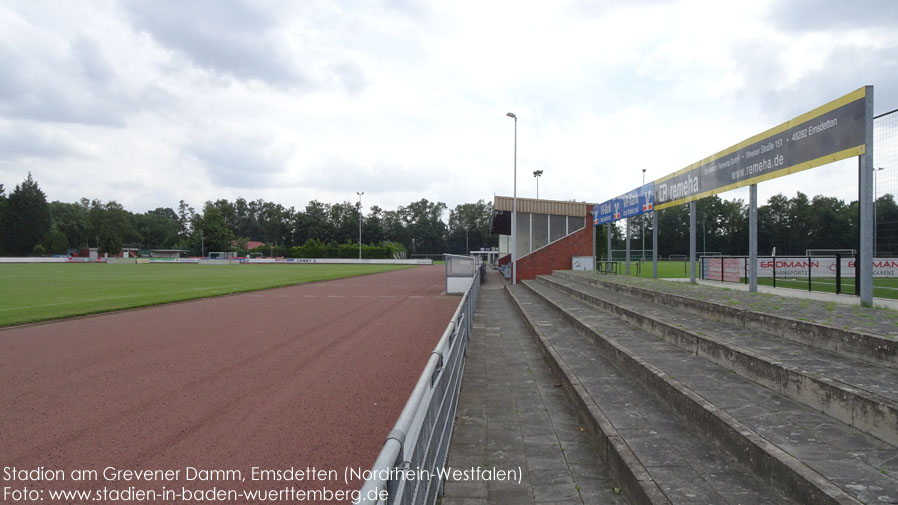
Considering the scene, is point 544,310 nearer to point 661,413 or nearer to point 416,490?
point 661,413

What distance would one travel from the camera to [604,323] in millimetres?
8727

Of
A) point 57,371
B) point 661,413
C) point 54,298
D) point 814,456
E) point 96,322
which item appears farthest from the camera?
point 54,298

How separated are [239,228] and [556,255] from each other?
4553 inches

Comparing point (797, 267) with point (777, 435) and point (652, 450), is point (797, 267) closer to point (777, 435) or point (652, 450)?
point (777, 435)

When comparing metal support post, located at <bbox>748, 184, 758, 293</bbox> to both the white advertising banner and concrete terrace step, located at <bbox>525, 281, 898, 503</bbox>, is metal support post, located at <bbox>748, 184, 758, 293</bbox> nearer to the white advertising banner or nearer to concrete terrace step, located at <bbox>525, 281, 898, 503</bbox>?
concrete terrace step, located at <bbox>525, 281, 898, 503</bbox>

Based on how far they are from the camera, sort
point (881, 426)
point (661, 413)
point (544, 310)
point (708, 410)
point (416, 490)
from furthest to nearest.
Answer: point (544, 310) → point (661, 413) → point (708, 410) → point (881, 426) → point (416, 490)

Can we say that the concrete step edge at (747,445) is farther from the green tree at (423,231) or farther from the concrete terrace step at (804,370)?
the green tree at (423,231)

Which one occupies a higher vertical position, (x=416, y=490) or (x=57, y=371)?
(x=416, y=490)

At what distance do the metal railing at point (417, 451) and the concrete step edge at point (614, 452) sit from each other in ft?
4.10

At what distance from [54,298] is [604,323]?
754 inches

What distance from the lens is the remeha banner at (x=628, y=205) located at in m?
16.0

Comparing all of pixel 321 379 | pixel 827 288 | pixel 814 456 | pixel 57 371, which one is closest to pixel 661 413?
pixel 814 456

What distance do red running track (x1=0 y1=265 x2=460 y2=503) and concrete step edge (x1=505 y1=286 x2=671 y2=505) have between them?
190 centimetres

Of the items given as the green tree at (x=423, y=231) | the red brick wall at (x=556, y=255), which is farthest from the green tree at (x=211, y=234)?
the red brick wall at (x=556, y=255)
